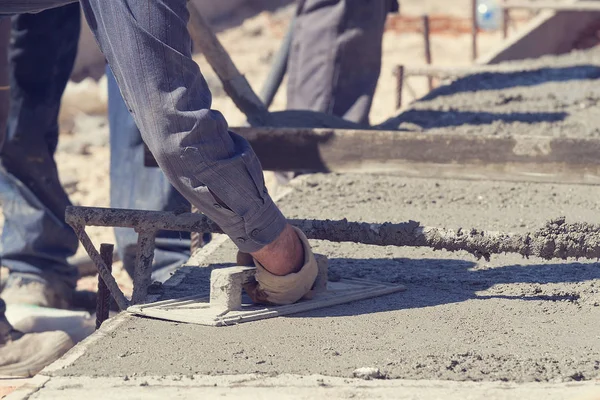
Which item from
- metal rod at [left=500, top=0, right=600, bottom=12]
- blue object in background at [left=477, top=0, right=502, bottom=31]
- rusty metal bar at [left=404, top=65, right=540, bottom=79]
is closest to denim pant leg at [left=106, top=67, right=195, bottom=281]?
rusty metal bar at [left=404, top=65, right=540, bottom=79]

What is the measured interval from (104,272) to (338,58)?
2.64m

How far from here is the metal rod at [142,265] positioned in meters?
2.43

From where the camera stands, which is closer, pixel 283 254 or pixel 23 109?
pixel 283 254

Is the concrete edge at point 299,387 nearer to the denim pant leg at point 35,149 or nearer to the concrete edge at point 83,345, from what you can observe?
the concrete edge at point 83,345

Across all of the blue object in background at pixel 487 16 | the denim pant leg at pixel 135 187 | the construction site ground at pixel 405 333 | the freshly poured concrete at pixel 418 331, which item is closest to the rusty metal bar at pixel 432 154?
the construction site ground at pixel 405 333

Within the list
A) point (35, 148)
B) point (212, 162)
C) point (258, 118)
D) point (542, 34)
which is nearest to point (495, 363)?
point (212, 162)

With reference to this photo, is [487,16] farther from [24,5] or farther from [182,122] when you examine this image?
[182,122]

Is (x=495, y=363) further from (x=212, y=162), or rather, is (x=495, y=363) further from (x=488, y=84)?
(x=488, y=84)

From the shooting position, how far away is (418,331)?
2195 millimetres

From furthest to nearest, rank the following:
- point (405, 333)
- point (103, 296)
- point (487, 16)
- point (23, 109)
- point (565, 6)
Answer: point (487, 16) < point (565, 6) < point (23, 109) < point (103, 296) < point (405, 333)

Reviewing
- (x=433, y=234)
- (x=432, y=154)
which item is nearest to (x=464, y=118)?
(x=432, y=154)

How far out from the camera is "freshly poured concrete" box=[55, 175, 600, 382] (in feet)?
6.45

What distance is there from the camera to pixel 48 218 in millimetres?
3936

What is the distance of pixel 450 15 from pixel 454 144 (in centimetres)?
948
